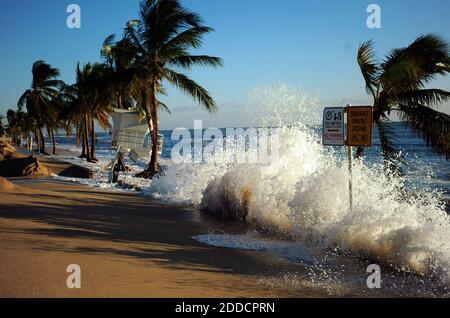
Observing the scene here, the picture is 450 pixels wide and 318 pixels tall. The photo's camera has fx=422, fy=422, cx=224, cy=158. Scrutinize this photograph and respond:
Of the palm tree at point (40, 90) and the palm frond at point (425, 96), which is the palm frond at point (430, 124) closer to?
the palm frond at point (425, 96)

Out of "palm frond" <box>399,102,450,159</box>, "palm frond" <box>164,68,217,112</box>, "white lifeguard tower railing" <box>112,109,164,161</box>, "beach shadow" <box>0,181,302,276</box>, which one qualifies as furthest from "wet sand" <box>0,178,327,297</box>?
"white lifeguard tower railing" <box>112,109,164,161</box>

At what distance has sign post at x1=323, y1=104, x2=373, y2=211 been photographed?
6660 millimetres

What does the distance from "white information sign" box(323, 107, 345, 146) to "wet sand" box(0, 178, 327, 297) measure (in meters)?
2.29

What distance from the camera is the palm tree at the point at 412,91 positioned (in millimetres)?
10273

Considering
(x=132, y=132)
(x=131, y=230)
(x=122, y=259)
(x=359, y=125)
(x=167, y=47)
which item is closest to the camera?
(x=122, y=259)

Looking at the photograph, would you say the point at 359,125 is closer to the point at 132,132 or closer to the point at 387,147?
the point at 387,147

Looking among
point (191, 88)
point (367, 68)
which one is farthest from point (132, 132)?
point (367, 68)

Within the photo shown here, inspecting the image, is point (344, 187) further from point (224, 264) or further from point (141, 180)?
point (141, 180)

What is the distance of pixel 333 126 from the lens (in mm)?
6992

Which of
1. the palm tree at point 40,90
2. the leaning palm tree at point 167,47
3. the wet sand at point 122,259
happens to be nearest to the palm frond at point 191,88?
the leaning palm tree at point 167,47

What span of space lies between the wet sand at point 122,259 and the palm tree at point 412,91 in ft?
18.3

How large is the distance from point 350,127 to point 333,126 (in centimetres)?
27

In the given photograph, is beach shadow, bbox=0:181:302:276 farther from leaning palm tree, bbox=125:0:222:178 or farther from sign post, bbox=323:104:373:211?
leaning palm tree, bbox=125:0:222:178

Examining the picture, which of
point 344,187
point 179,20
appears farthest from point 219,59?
point 344,187
